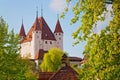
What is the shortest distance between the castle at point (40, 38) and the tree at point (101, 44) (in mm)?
120165

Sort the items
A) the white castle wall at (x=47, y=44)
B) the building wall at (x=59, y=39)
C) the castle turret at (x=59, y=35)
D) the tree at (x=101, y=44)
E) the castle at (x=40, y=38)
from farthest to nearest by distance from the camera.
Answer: the building wall at (x=59, y=39), the castle turret at (x=59, y=35), the white castle wall at (x=47, y=44), the castle at (x=40, y=38), the tree at (x=101, y=44)

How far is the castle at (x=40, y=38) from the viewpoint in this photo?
13862 centimetres

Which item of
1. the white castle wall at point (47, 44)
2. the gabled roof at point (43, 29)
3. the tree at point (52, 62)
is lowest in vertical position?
the tree at point (52, 62)

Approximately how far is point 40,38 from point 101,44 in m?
127

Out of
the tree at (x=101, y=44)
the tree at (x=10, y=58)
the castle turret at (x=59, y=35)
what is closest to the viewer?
the tree at (x=101, y=44)

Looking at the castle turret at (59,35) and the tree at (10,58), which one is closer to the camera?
the tree at (10,58)

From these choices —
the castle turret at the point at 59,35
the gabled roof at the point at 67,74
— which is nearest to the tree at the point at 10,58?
the gabled roof at the point at 67,74

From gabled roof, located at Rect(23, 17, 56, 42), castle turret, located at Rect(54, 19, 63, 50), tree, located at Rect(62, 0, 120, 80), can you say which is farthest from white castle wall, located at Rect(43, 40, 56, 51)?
tree, located at Rect(62, 0, 120, 80)

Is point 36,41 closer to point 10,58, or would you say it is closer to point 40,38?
point 40,38

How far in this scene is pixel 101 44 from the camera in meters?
13.0

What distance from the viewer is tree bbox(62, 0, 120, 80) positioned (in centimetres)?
1280

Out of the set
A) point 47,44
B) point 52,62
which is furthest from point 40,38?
point 52,62

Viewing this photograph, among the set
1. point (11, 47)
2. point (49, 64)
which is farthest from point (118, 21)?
point (49, 64)

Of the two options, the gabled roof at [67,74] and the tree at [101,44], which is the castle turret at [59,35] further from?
the tree at [101,44]
